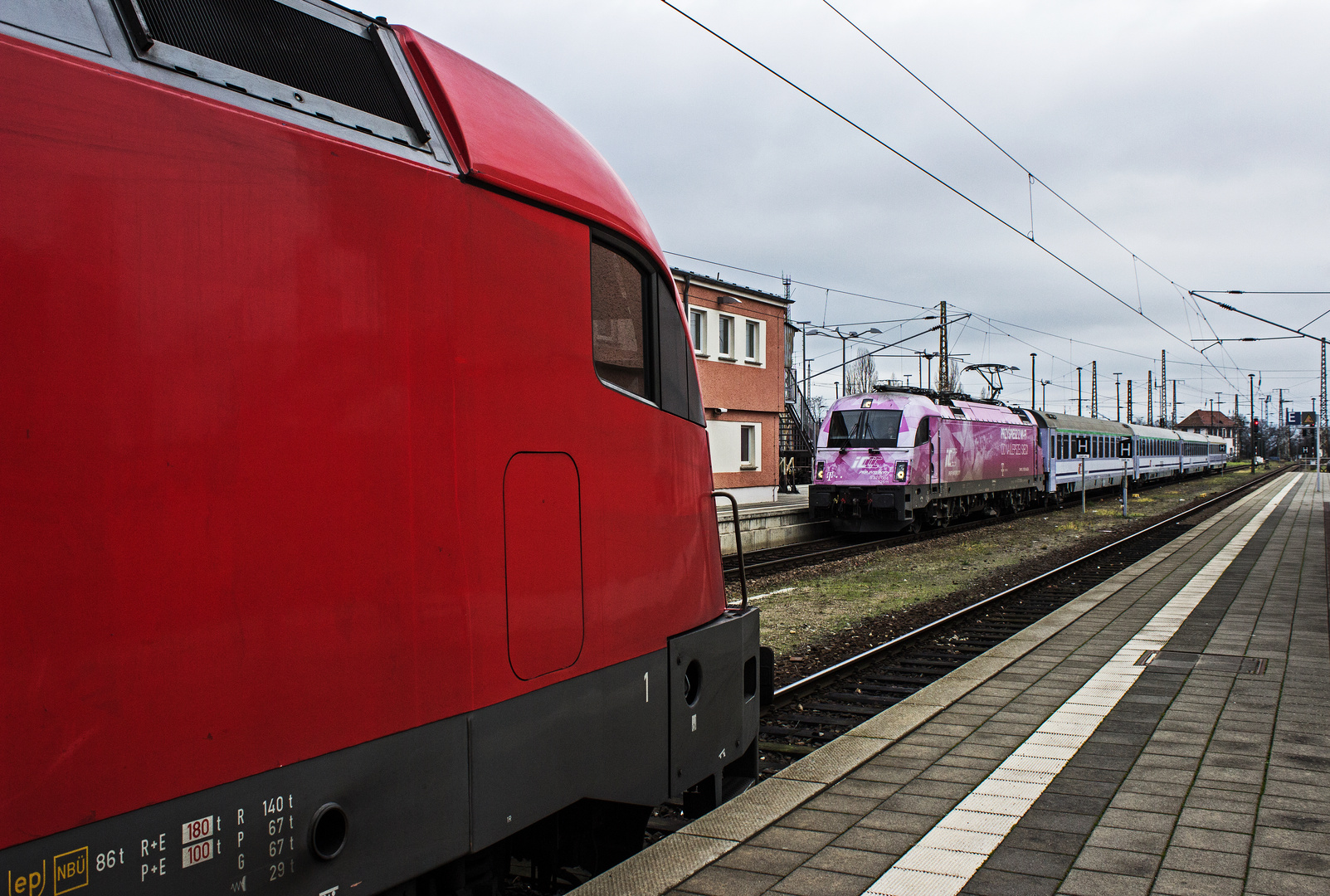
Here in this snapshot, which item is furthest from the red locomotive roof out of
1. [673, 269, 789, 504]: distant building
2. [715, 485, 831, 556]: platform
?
[673, 269, 789, 504]: distant building

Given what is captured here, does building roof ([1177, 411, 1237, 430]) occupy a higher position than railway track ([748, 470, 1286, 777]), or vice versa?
building roof ([1177, 411, 1237, 430])

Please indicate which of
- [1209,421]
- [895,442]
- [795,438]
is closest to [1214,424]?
[1209,421]

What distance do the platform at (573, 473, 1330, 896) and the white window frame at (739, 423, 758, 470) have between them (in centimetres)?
1973

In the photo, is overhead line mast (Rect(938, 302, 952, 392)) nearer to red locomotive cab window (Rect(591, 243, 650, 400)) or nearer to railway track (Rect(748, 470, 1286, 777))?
railway track (Rect(748, 470, 1286, 777))

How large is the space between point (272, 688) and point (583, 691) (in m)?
1.21

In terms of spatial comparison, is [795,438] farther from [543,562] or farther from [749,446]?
[543,562]

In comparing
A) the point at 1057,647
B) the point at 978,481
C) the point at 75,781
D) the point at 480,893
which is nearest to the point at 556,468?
the point at 480,893

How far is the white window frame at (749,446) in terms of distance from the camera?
28.2 metres

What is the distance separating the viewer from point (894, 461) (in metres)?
20.2

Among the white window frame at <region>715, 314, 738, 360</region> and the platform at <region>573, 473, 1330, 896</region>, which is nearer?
the platform at <region>573, 473, 1330, 896</region>

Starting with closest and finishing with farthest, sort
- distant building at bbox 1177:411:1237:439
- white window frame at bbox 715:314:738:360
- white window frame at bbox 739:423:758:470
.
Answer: white window frame at bbox 715:314:738:360 < white window frame at bbox 739:423:758:470 < distant building at bbox 1177:411:1237:439

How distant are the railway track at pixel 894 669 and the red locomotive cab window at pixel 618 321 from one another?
3.19m

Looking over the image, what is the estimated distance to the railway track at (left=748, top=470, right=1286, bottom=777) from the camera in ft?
21.5

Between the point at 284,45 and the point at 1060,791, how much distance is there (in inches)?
175
